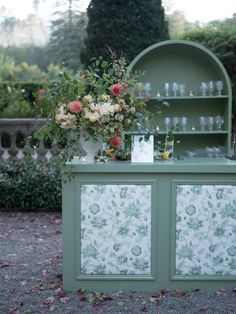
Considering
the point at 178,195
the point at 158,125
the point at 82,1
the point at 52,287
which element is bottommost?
the point at 52,287

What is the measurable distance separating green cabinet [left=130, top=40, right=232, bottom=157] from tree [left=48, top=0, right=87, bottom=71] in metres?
10.6

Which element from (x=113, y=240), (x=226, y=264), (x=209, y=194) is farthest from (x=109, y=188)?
(x=226, y=264)

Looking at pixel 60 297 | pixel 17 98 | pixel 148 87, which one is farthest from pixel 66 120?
pixel 17 98

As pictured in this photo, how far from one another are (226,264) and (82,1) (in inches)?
569

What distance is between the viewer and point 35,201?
661 centimetres

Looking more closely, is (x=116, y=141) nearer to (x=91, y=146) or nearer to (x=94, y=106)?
(x=91, y=146)

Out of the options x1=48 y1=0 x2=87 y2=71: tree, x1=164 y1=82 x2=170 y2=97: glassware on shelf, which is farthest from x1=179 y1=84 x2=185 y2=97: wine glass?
x1=48 y1=0 x2=87 y2=71: tree

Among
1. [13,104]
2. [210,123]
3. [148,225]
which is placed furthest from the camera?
[13,104]

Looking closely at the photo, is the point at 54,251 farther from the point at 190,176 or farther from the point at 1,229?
the point at 190,176

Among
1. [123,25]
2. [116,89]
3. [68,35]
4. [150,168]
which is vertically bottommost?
[150,168]

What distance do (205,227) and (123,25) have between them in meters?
4.52

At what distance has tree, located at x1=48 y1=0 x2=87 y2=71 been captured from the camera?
57.0 feet

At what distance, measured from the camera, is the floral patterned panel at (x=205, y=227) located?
3.69 meters

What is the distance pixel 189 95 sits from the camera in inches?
253
